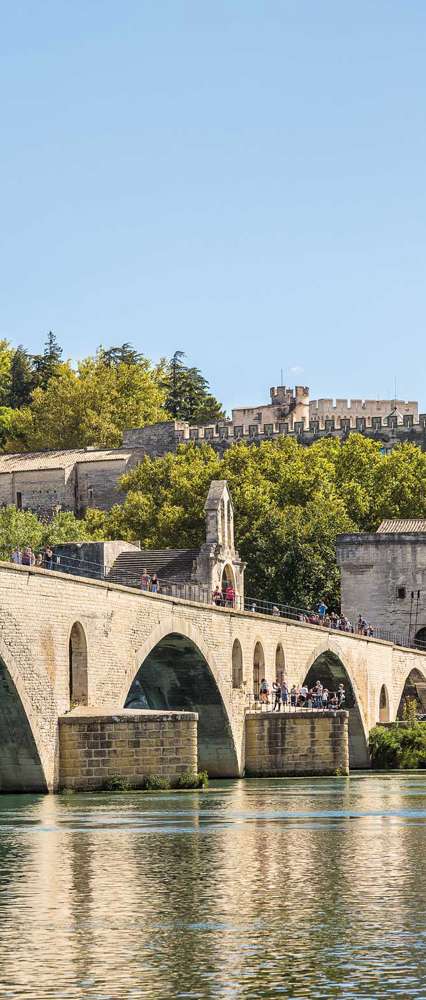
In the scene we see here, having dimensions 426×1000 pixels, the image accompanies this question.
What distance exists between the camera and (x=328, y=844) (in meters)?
33.2

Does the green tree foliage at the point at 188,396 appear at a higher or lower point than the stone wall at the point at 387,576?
higher

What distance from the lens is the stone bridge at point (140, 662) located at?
43.6m

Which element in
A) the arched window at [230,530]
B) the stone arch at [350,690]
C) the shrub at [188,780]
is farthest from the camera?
the arched window at [230,530]

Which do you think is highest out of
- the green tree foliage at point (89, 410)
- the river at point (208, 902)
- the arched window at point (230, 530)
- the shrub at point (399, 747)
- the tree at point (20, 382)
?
the tree at point (20, 382)

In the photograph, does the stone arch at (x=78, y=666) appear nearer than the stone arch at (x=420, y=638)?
Yes

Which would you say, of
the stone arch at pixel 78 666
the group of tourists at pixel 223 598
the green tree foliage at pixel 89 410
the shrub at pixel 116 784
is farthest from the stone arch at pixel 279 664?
the green tree foliage at pixel 89 410

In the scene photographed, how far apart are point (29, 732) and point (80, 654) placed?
3.88 meters

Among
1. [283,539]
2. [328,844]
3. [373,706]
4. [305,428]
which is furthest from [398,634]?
[328,844]

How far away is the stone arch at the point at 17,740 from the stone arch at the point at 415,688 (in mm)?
44669

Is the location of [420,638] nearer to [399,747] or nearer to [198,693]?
[399,747]

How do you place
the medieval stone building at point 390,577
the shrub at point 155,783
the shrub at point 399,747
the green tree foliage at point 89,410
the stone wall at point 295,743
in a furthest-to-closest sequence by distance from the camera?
the green tree foliage at point 89,410
the medieval stone building at point 390,577
the shrub at point 399,747
the stone wall at point 295,743
the shrub at point 155,783

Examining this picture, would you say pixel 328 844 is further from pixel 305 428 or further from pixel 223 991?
pixel 305 428

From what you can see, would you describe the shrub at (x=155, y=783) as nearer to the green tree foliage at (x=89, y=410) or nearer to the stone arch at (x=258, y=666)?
the stone arch at (x=258, y=666)

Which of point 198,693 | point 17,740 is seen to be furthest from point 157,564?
point 17,740
